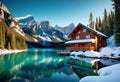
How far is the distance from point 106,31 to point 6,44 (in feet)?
158

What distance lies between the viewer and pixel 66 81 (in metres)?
15.6

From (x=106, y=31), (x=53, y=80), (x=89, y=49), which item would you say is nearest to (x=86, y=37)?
(x=89, y=49)

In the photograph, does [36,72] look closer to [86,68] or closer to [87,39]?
[86,68]

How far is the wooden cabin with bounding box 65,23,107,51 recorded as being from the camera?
48.5 metres

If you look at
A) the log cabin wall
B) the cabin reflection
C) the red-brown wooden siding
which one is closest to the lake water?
the cabin reflection

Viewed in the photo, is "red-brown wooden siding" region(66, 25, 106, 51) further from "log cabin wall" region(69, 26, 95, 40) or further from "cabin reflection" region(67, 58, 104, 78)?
"cabin reflection" region(67, 58, 104, 78)

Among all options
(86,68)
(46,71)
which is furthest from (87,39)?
(46,71)

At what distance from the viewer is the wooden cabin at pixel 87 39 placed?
4846cm

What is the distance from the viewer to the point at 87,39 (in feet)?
165

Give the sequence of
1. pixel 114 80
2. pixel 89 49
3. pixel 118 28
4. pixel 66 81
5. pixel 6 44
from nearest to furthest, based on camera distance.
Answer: pixel 114 80 < pixel 66 81 < pixel 118 28 < pixel 89 49 < pixel 6 44

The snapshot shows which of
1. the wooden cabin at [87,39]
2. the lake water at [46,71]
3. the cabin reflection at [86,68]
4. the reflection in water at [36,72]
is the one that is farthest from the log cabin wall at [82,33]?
the reflection in water at [36,72]

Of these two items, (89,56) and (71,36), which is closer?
(89,56)

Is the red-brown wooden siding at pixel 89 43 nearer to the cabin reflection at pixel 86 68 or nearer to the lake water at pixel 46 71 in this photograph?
the lake water at pixel 46 71

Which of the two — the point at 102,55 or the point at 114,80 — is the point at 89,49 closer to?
the point at 102,55
